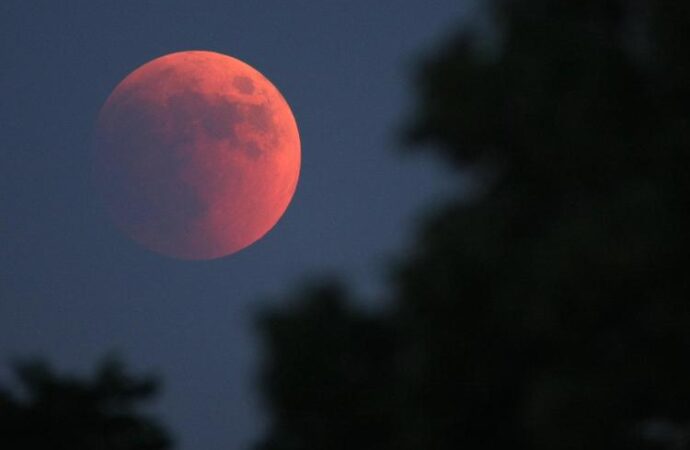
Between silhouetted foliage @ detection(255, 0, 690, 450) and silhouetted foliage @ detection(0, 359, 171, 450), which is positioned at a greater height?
silhouetted foliage @ detection(0, 359, 171, 450)

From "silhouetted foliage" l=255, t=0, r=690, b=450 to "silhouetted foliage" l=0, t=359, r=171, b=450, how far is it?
7274 millimetres

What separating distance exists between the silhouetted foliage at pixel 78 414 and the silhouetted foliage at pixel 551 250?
727cm

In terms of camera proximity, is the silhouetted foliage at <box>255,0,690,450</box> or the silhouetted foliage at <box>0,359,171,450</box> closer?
the silhouetted foliage at <box>255,0,690,450</box>

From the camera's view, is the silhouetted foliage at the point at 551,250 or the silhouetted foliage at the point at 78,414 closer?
the silhouetted foliage at the point at 551,250

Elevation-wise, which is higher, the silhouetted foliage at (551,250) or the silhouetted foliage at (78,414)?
the silhouetted foliage at (78,414)

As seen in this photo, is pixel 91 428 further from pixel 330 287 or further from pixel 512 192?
pixel 512 192

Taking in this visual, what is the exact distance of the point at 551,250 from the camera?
715cm

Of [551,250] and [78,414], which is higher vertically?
[78,414]

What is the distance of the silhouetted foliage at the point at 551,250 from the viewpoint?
705 centimetres

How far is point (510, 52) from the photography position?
26.7 ft

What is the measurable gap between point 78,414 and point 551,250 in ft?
33.1

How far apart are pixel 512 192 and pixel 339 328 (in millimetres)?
1983

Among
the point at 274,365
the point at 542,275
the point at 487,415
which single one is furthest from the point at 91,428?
the point at 542,275

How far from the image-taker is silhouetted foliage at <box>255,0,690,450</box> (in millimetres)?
7051
